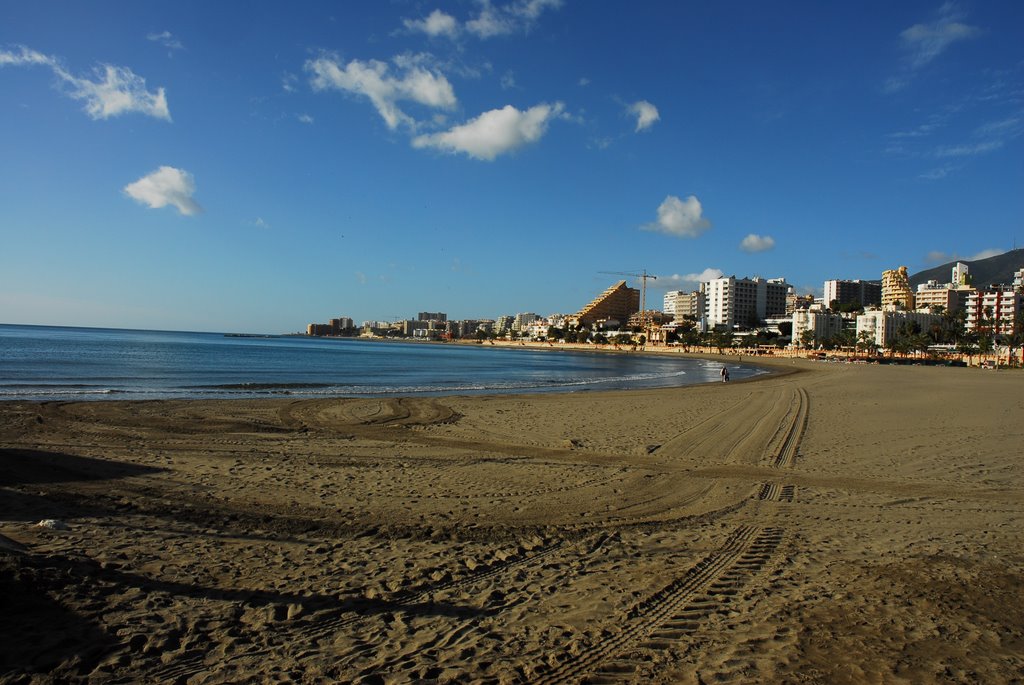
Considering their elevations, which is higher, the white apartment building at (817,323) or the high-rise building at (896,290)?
the high-rise building at (896,290)

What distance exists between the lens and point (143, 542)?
6.15 meters

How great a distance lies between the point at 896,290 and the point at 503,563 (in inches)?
8522

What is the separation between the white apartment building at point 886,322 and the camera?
13475 cm

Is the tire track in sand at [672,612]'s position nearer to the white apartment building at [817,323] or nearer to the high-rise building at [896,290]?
the white apartment building at [817,323]

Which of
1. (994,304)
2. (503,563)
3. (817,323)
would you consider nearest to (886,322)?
(817,323)

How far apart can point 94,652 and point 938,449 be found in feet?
51.3

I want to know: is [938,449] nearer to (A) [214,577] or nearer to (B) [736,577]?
(B) [736,577]

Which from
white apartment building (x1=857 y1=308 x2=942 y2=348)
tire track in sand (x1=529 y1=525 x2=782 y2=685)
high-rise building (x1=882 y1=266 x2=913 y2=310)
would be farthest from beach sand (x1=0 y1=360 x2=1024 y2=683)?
high-rise building (x1=882 y1=266 x2=913 y2=310)

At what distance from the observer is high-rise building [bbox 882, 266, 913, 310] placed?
7032 inches

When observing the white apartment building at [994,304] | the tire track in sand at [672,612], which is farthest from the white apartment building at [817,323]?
the tire track in sand at [672,612]

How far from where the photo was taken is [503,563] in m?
5.95

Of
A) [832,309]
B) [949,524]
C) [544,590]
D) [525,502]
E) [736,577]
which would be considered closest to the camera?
[544,590]

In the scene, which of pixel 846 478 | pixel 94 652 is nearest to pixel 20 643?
pixel 94 652

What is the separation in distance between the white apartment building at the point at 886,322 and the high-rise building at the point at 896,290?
29722mm
